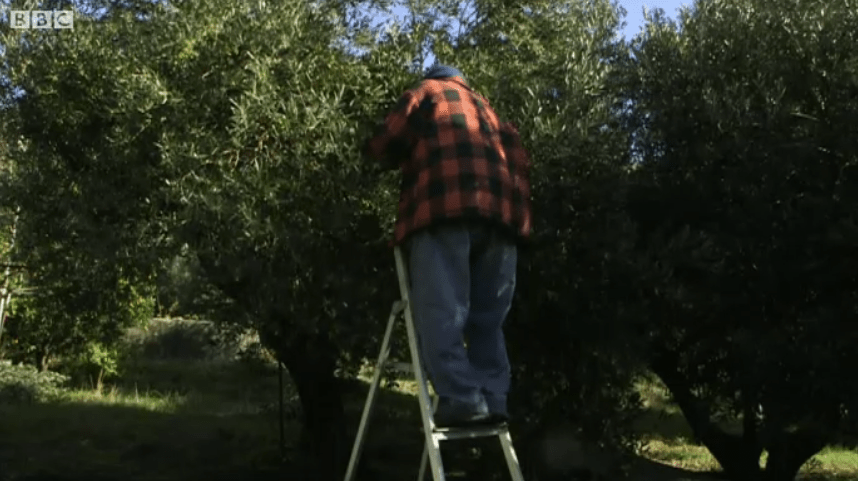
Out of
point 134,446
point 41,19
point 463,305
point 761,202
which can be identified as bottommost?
point 134,446

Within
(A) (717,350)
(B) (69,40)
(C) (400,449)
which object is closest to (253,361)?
(C) (400,449)

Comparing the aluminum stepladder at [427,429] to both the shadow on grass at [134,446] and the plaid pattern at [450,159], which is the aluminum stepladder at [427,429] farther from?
the shadow on grass at [134,446]

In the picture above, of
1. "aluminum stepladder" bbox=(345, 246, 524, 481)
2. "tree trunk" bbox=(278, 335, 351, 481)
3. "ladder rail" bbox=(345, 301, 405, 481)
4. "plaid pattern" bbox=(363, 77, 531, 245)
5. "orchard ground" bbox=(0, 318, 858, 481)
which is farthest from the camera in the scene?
"orchard ground" bbox=(0, 318, 858, 481)

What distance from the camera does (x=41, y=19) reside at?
789cm

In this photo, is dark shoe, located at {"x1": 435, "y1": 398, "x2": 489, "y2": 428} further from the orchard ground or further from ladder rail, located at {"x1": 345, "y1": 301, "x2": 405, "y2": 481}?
the orchard ground

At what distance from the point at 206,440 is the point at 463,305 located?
6373 millimetres

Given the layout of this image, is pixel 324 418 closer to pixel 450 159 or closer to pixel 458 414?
pixel 458 414

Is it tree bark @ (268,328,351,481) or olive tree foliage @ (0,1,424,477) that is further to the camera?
tree bark @ (268,328,351,481)

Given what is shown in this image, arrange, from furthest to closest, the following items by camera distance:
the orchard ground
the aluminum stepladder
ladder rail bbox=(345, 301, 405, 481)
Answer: the orchard ground < ladder rail bbox=(345, 301, 405, 481) < the aluminum stepladder

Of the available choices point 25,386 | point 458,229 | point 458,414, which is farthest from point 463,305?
point 25,386

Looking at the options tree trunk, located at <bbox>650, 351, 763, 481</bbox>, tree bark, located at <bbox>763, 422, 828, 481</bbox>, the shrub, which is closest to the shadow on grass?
the shrub

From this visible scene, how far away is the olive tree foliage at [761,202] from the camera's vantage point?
22.6 feet

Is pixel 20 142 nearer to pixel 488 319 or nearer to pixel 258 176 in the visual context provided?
pixel 258 176

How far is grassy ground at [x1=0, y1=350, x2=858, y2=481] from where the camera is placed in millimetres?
9266
